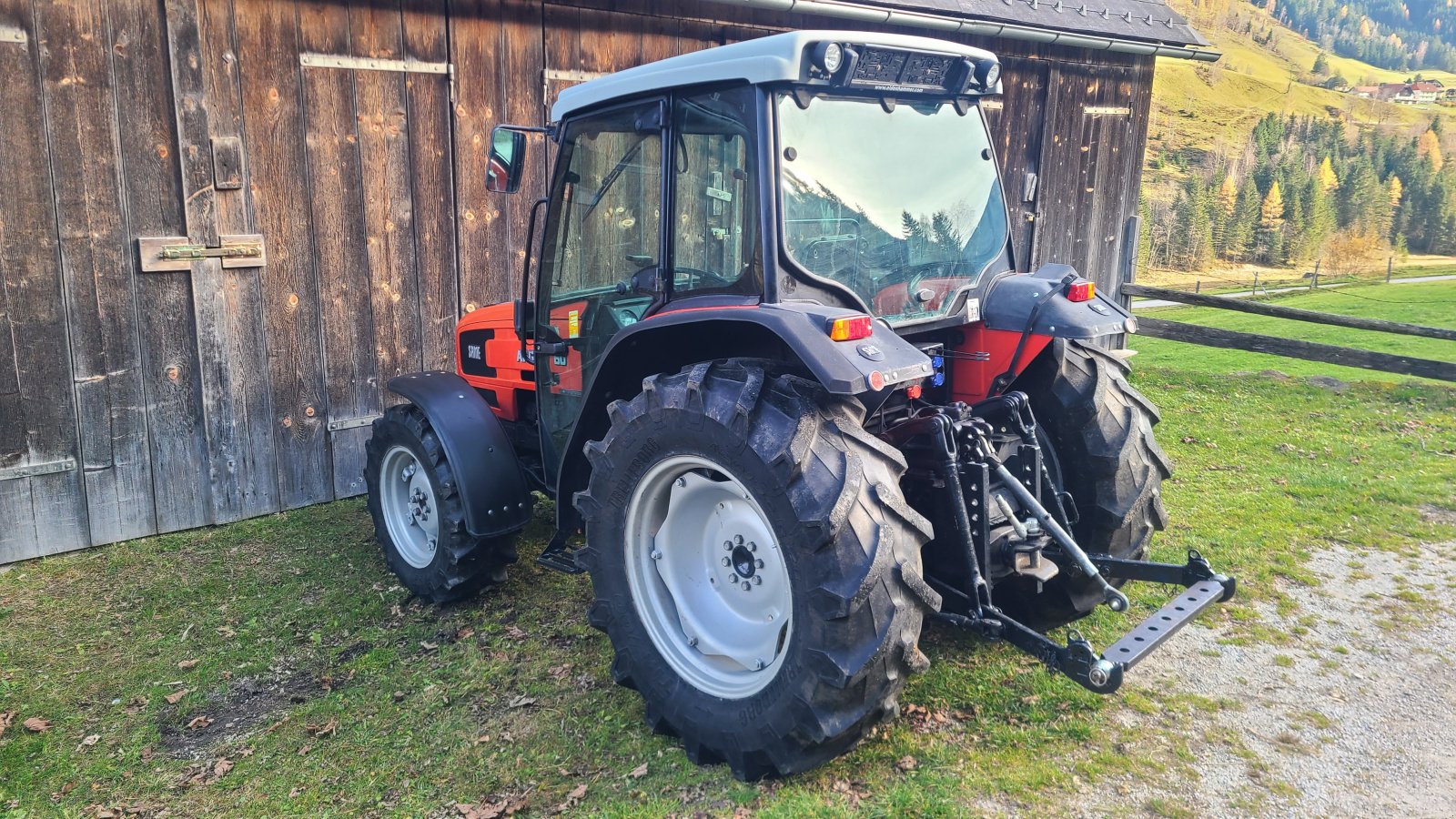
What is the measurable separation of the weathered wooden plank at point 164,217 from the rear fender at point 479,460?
1942mm

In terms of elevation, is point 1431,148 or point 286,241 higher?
point 1431,148

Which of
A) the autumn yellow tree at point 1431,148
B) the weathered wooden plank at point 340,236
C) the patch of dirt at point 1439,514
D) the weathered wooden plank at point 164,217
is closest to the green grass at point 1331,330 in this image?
the patch of dirt at point 1439,514

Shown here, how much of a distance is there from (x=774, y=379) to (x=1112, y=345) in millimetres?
9173

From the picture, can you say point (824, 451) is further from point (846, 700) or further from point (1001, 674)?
point (1001, 674)

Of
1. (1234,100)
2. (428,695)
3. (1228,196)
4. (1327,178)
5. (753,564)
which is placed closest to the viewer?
(753,564)

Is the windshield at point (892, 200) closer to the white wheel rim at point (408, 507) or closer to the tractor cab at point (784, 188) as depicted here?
the tractor cab at point (784, 188)

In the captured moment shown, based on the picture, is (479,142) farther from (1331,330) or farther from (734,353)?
(1331,330)

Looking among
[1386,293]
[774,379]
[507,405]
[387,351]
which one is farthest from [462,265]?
[1386,293]

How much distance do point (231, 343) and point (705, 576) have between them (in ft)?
12.4

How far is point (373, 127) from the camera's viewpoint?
6047 mm

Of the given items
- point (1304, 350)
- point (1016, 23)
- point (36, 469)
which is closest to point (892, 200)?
point (36, 469)

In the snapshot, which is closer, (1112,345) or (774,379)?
(774,379)

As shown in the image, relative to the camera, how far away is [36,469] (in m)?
5.15

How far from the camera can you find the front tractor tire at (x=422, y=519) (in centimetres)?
440
